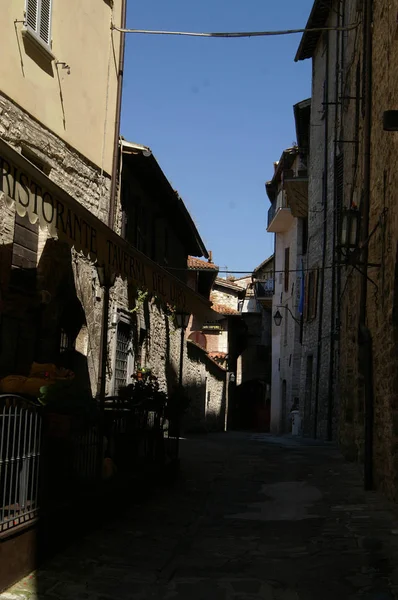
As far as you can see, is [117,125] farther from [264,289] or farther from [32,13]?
[264,289]

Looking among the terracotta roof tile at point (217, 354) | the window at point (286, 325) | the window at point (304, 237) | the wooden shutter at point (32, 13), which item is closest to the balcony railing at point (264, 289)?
the terracotta roof tile at point (217, 354)

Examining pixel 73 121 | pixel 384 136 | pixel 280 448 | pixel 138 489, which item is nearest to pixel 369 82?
pixel 384 136

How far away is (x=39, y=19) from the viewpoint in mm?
10219

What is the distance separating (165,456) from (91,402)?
408 cm

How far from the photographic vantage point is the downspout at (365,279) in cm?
1006

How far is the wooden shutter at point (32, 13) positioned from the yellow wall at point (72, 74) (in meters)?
0.16

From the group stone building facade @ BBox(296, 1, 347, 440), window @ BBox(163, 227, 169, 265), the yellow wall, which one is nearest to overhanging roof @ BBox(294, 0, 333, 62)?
stone building facade @ BBox(296, 1, 347, 440)

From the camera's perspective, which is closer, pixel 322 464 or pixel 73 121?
pixel 73 121

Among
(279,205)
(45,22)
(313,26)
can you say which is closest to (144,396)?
(45,22)

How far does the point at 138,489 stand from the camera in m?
8.28

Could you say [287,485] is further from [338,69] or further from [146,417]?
[338,69]

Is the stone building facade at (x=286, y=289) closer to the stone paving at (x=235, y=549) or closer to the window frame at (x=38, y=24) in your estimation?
the window frame at (x=38, y=24)

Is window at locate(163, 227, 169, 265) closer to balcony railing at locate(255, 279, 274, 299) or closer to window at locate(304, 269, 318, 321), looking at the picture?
window at locate(304, 269, 318, 321)

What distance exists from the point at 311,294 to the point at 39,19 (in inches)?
610
